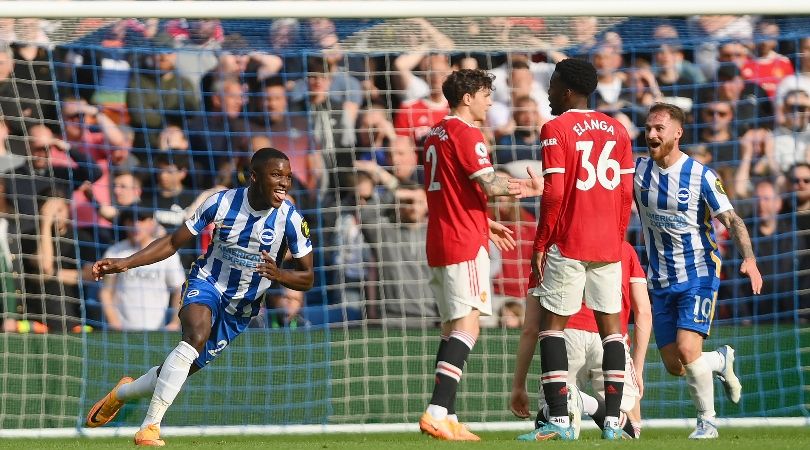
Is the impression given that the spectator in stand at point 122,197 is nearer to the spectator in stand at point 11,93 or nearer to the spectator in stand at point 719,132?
the spectator in stand at point 11,93

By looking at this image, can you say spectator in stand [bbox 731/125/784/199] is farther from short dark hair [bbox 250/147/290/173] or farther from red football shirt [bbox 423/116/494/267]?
short dark hair [bbox 250/147/290/173]

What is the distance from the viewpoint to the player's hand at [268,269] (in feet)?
24.1

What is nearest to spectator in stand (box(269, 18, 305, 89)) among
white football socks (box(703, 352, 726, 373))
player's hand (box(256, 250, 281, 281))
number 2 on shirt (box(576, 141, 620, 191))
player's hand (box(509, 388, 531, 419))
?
player's hand (box(256, 250, 281, 281))

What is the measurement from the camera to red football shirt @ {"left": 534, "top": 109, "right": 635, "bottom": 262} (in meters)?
7.16

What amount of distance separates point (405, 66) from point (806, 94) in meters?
3.10

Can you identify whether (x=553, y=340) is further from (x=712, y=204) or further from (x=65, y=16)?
(x=65, y=16)

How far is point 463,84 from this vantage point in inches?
302

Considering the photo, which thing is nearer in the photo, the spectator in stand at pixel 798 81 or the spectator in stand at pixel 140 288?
the spectator in stand at pixel 798 81

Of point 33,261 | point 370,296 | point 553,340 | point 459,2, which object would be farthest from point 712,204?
point 33,261

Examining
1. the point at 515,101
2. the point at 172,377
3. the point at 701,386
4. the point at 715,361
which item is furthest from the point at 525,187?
the point at 515,101

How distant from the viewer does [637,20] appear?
9.81m

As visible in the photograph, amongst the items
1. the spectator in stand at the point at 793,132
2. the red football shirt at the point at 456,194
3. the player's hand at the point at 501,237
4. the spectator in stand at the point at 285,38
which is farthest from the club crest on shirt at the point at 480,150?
the spectator in stand at the point at 793,132

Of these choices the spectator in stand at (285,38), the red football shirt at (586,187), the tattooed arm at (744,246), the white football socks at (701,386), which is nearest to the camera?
the red football shirt at (586,187)

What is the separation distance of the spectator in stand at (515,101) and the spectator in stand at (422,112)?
44 cm
